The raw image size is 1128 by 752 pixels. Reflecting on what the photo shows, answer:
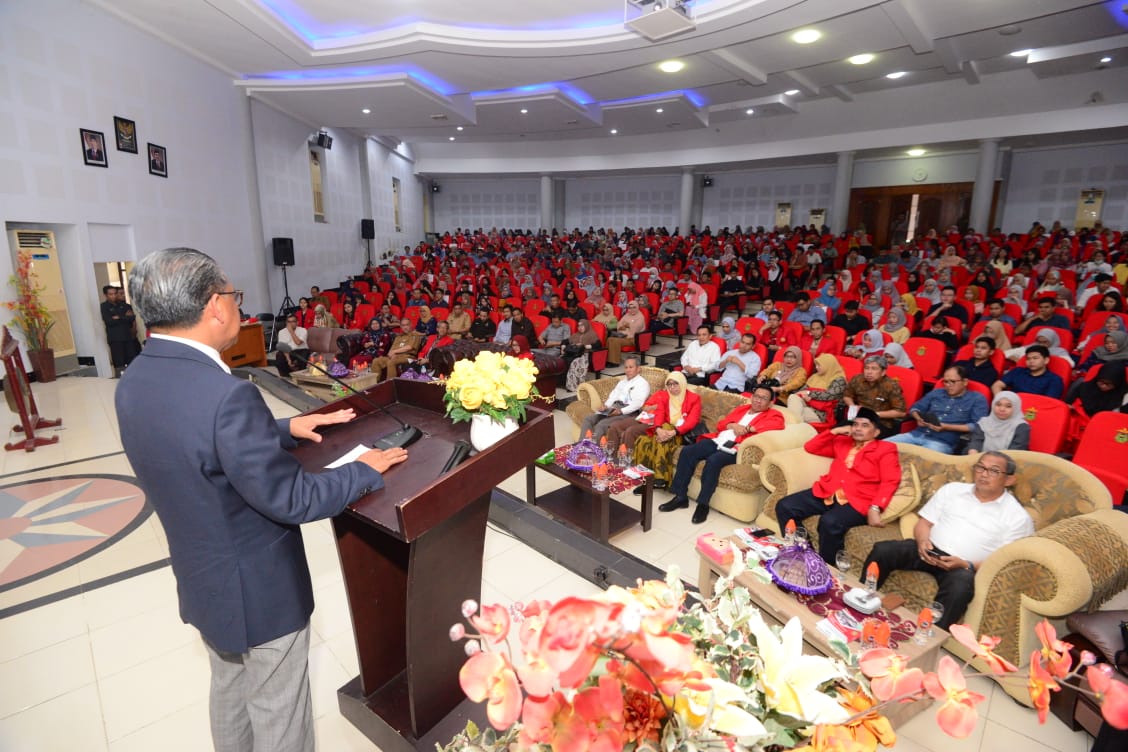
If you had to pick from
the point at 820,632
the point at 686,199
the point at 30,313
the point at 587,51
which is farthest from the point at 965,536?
the point at 686,199

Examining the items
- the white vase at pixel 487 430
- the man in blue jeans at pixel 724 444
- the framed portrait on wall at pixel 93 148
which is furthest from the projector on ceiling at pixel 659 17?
the framed portrait on wall at pixel 93 148

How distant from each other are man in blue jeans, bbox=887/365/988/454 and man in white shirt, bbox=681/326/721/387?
202 cm

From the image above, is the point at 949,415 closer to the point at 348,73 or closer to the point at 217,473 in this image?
the point at 217,473

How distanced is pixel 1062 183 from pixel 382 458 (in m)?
17.5

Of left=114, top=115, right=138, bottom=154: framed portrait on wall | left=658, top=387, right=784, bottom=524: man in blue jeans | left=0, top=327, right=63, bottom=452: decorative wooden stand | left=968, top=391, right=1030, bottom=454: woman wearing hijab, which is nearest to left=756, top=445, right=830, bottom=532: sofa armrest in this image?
left=658, top=387, right=784, bottom=524: man in blue jeans

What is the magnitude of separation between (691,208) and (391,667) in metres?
17.1

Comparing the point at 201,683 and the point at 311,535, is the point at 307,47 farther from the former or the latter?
the point at 201,683

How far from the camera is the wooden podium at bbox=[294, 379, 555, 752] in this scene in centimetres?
155

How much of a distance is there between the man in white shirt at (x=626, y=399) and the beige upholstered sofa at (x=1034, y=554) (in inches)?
84.0

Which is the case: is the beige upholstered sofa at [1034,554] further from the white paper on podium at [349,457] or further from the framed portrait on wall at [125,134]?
the framed portrait on wall at [125,134]

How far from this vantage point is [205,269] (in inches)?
50.0

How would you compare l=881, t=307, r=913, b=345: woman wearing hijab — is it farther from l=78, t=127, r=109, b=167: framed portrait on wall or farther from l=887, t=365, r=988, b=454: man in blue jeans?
l=78, t=127, r=109, b=167: framed portrait on wall

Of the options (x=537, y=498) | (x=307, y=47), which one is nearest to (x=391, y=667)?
(x=537, y=498)

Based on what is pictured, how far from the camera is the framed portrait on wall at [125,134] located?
23.8ft
